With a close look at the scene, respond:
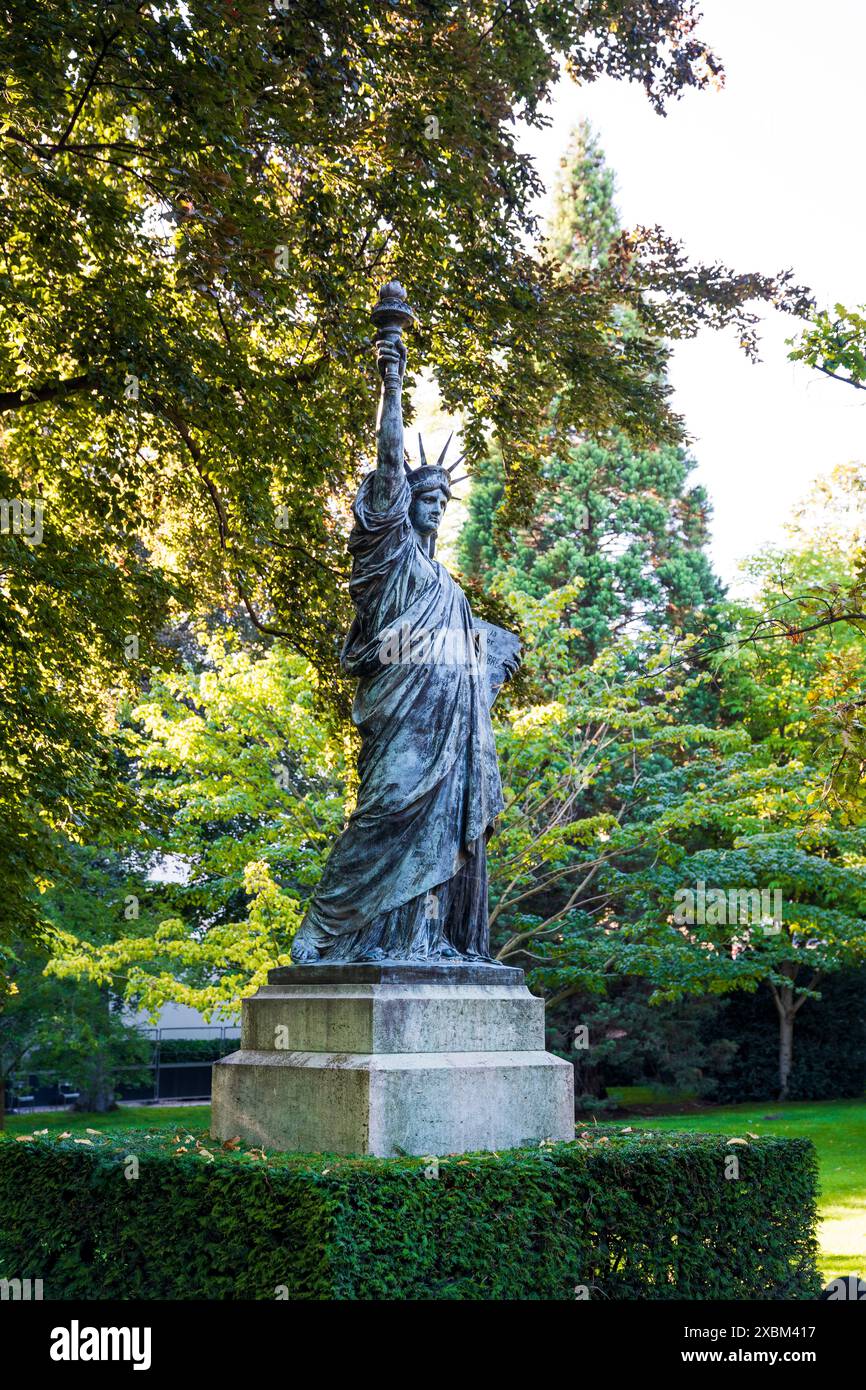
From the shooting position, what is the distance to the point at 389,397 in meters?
7.14

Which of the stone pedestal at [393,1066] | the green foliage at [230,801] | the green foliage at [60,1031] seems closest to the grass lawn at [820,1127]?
the green foliage at [60,1031]

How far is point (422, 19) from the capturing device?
34.8ft

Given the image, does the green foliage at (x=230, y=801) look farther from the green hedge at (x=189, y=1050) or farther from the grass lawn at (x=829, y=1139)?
the green hedge at (x=189, y=1050)

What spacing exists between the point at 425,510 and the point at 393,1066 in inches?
127

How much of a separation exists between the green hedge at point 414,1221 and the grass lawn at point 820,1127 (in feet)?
7.64

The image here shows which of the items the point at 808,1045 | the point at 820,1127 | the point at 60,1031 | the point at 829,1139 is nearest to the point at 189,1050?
the point at 60,1031

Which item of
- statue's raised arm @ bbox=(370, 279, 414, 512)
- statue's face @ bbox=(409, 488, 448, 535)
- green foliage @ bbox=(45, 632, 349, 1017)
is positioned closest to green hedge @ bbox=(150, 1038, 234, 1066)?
green foliage @ bbox=(45, 632, 349, 1017)

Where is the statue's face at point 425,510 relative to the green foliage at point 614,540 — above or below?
below

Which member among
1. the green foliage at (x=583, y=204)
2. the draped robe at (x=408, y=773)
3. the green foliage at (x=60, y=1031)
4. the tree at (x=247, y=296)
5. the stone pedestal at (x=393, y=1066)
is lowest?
the green foliage at (x=60, y=1031)

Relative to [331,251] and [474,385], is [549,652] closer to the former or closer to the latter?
[474,385]

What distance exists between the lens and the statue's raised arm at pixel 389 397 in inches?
281

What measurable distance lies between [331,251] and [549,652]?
7.64m

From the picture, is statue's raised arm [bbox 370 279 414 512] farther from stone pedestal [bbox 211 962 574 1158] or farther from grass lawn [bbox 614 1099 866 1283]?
grass lawn [bbox 614 1099 866 1283]
